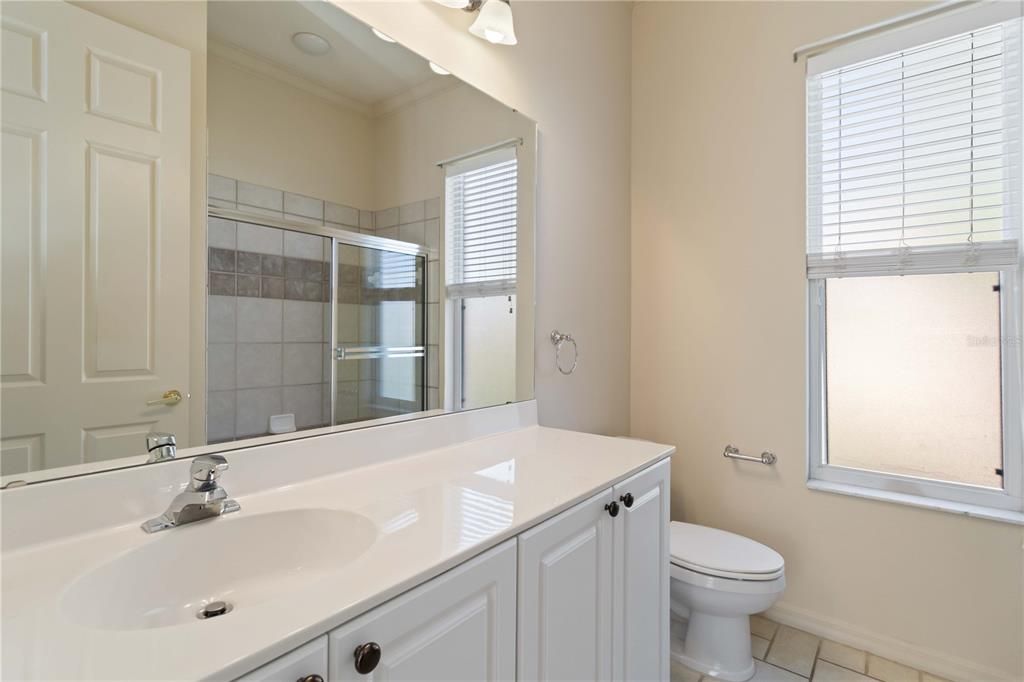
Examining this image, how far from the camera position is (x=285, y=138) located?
109cm

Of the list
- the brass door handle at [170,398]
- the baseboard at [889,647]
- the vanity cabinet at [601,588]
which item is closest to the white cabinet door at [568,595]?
the vanity cabinet at [601,588]

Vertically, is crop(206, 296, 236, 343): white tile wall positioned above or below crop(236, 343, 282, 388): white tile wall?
above

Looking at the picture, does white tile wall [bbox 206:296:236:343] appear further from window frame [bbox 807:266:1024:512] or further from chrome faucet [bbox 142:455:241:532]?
window frame [bbox 807:266:1024:512]

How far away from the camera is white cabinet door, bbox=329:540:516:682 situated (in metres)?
0.63

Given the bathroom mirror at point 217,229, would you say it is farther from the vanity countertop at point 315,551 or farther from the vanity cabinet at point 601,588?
the vanity cabinet at point 601,588

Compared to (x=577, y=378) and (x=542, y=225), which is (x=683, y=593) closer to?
(x=577, y=378)

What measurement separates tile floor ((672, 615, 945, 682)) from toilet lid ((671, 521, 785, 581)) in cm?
38

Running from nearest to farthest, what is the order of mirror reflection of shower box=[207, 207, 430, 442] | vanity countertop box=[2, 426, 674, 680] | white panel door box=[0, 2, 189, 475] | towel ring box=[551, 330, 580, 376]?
vanity countertop box=[2, 426, 674, 680]
white panel door box=[0, 2, 189, 475]
mirror reflection of shower box=[207, 207, 430, 442]
towel ring box=[551, 330, 580, 376]

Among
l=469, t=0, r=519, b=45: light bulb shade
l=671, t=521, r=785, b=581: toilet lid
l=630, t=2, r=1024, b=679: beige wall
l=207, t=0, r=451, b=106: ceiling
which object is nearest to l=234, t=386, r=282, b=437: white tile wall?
l=207, t=0, r=451, b=106: ceiling

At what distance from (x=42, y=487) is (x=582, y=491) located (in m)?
0.95

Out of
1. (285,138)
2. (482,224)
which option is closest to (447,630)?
(285,138)

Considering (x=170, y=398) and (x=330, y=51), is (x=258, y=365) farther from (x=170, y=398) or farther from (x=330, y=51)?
(x=330, y=51)

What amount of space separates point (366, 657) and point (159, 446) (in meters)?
0.59

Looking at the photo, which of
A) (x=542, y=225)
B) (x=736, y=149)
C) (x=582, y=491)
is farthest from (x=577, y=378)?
(x=736, y=149)
